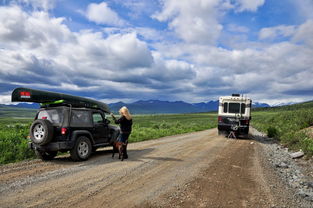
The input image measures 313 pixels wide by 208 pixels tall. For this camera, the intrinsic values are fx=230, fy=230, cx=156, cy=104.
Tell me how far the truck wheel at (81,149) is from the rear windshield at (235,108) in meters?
13.7

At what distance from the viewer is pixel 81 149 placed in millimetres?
8977

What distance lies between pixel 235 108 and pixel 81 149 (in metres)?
14.4

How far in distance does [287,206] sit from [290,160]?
21.7ft

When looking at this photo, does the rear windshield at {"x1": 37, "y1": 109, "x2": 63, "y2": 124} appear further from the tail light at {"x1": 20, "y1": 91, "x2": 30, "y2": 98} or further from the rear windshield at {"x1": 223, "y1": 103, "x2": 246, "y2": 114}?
the rear windshield at {"x1": 223, "y1": 103, "x2": 246, "y2": 114}

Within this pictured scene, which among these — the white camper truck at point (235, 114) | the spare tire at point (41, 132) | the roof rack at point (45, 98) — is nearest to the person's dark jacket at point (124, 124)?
the roof rack at point (45, 98)

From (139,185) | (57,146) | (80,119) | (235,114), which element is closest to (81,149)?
(57,146)

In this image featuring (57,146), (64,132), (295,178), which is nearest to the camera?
(295,178)

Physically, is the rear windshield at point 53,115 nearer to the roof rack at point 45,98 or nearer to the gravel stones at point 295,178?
the roof rack at point 45,98

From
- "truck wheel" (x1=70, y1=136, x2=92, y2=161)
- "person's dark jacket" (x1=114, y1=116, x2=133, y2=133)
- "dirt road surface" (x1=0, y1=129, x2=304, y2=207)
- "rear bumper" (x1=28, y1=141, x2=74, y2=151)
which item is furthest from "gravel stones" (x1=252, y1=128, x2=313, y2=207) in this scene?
"rear bumper" (x1=28, y1=141, x2=74, y2=151)

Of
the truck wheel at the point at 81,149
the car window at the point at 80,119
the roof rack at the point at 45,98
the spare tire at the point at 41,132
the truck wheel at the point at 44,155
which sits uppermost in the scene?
the roof rack at the point at 45,98

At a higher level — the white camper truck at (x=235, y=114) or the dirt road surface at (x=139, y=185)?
the white camper truck at (x=235, y=114)

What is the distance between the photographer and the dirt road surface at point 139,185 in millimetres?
4870

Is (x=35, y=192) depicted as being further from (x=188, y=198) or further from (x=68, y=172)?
(x=188, y=198)

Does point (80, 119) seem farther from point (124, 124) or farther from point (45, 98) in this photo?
point (124, 124)
